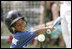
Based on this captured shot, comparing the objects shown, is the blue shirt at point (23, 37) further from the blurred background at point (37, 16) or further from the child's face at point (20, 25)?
the blurred background at point (37, 16)

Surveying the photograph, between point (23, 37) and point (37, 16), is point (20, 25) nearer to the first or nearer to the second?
point (23, 37)

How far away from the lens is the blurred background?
245 inches

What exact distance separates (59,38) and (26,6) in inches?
47.5

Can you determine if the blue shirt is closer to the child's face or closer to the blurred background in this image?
the child's face

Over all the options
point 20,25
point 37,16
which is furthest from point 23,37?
point 37,16

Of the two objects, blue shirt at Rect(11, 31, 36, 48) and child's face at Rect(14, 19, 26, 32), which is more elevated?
child's face at Rect(14, 19, 26, 32)

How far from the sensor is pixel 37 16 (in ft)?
26.4

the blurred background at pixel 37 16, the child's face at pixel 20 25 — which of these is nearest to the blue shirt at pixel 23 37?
the child's face at pixel 20 25

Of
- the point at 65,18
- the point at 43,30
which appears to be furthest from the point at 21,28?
the point at 65,18

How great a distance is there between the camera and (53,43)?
725cm

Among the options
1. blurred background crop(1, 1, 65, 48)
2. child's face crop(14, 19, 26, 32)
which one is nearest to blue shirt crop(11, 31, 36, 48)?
child's face crop(14, 19, 26, 32)

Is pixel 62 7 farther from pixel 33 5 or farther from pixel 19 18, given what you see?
pixel 33 5

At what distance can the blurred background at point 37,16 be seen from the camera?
6.23 metres

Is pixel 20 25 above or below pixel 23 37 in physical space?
above
